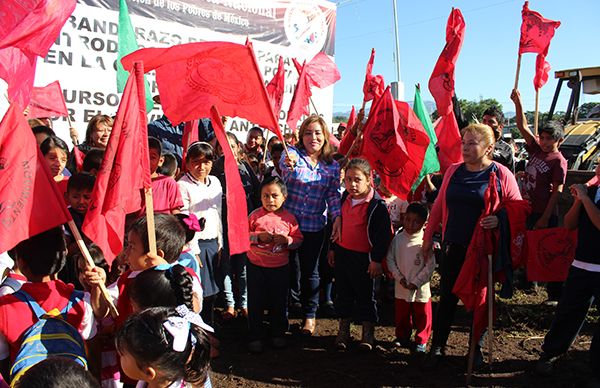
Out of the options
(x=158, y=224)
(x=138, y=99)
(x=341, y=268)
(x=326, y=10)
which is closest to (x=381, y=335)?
(x=341, y=268)

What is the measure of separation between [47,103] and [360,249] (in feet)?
12.7

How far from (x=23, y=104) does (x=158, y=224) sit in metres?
1.84

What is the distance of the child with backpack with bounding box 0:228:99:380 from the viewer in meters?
2.17

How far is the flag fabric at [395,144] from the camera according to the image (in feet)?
16.8

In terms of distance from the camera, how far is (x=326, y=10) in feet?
36.8

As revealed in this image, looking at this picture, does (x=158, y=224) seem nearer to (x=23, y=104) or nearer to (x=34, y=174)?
(x=34, y=174)

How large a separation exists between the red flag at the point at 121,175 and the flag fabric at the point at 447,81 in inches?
139

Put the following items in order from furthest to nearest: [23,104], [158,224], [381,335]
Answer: [381,335] < [23,104] < [158,224]

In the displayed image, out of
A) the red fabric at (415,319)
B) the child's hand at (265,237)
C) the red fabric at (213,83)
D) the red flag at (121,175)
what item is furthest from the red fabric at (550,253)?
the red flag at (121,175)

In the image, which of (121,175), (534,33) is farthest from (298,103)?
(121,175)

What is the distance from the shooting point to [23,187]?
2.52 meters

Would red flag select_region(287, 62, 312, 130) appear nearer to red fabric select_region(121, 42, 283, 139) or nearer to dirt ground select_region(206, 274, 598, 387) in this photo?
dirt ground select_region(206, 274, 598, 387)

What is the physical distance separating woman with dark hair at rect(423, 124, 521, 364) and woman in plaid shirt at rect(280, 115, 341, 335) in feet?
3.38

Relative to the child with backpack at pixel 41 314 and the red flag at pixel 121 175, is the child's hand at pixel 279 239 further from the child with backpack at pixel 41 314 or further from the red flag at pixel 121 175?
the child with backpack at pixel 41 314
